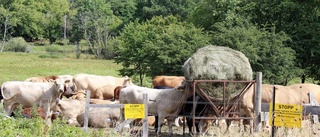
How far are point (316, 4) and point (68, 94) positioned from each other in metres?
17.1

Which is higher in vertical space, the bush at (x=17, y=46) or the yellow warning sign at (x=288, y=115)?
the bush at (x=17, y=46)

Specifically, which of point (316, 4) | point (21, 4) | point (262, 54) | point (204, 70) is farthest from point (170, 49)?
point (21, 4)

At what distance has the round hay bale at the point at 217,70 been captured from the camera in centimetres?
1535

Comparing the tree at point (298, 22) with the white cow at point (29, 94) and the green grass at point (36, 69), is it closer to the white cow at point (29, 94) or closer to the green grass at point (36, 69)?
the green grass at point (36, 69)

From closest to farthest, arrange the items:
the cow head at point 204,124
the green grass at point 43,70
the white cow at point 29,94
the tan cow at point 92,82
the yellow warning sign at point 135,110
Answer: the green grass at point 43,70
the yellow warning sign at point 135,110
the cow head at point 204,124
the white cow at point 29,94
the tan cow at point 92,82

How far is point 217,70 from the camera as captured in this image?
1546 cm

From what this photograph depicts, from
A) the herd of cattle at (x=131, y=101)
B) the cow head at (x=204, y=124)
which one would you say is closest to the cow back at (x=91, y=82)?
the herd of cattle at (x=131, y=101)

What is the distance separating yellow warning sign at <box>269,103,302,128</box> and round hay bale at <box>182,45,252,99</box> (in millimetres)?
3005

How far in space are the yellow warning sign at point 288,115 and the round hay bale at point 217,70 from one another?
9.86 ft

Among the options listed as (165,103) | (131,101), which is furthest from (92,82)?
(165,103)

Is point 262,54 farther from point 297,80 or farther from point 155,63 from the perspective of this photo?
point 297,80

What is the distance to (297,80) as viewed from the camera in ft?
131

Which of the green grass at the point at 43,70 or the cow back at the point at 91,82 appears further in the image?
the cow back at the point at 91,82

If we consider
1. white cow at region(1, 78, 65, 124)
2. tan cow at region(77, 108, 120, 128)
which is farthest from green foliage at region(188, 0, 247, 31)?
white cow at region(1, 78, 65, 124)
